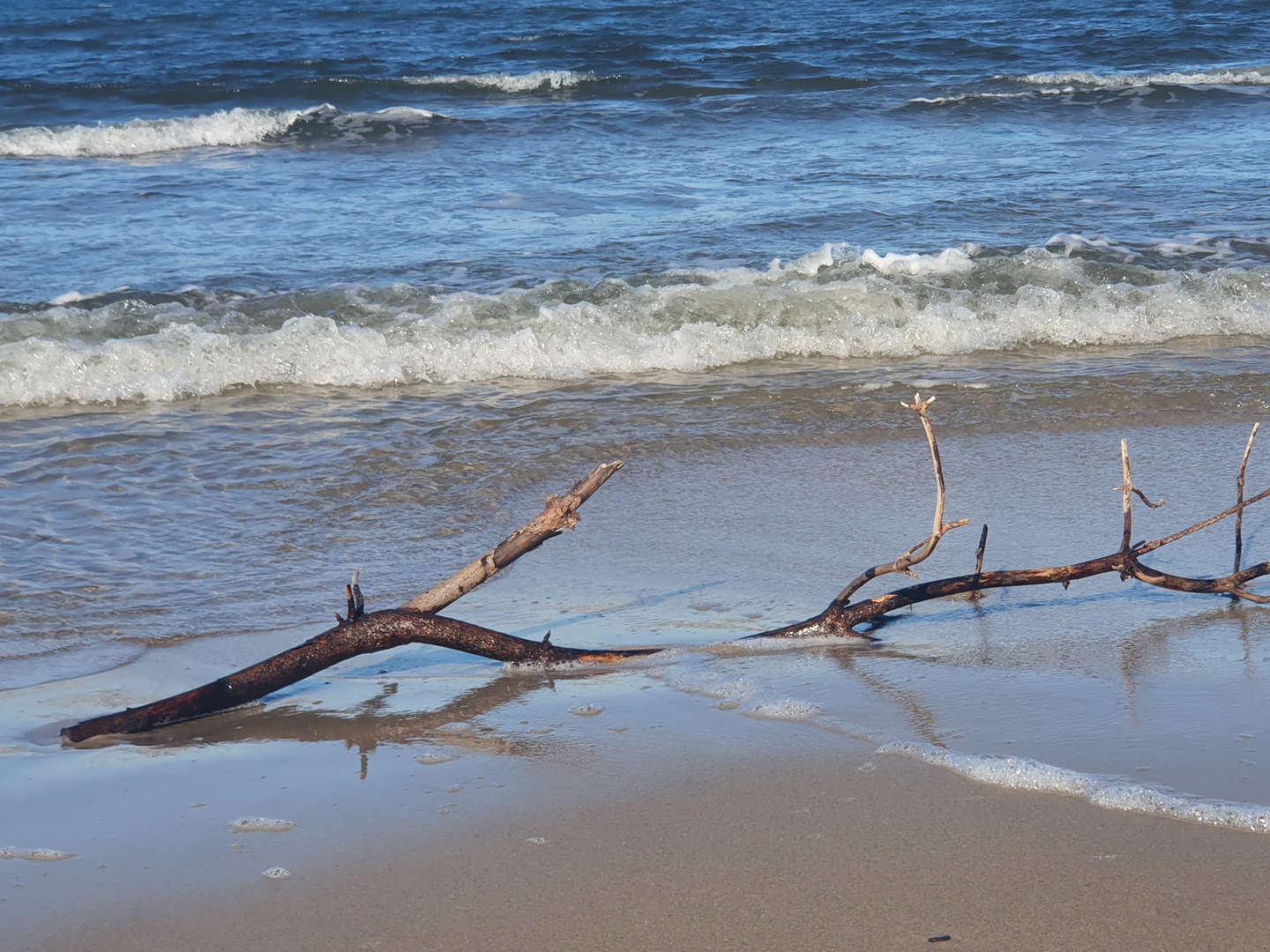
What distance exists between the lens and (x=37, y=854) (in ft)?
6.85

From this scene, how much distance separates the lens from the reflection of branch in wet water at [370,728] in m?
2.48

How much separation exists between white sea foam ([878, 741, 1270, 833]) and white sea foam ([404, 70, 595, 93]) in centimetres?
1368

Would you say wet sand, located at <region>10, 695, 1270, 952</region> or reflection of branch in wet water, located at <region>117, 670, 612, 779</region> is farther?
reflection of branch in wet water, located at <region>117, 670, 612, 779</region>

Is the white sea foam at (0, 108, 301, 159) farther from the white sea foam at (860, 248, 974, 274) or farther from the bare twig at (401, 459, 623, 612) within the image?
the bare twig at (401, 459, 623, 612)

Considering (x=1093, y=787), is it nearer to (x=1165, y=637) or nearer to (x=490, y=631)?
(x=1165, y=637)

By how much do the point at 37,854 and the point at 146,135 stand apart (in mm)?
11934

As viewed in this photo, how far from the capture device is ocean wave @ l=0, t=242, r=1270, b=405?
19.4ft

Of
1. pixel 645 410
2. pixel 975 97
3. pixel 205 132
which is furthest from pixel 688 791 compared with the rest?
pixel 975 97

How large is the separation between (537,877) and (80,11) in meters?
21.9

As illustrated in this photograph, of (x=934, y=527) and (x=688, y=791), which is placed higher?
(x=934, y=527)

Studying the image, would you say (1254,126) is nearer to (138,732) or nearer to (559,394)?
(559,394)

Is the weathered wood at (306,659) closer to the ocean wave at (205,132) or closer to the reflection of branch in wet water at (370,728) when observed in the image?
the reflection of branch in wet water at (370,728)

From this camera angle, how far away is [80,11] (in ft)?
66.5

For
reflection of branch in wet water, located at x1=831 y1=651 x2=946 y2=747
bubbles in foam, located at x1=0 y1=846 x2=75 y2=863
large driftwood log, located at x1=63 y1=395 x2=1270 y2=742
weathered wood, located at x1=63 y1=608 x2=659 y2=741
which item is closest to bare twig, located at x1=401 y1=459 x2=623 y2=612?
large driftwood log, located at x1=63 y1=395 x2=1270 y2=742
